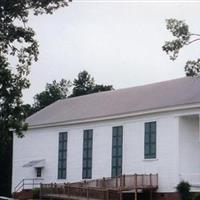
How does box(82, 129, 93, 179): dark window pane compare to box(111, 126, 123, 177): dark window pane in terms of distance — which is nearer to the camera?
box(111, 126, 123, 177): dark window pane

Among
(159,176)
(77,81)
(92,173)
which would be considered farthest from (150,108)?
(77,81)

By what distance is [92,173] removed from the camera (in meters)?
47.2

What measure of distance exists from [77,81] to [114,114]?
35647mm

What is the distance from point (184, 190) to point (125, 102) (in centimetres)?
1009

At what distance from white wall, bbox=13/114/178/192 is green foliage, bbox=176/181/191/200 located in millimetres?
952

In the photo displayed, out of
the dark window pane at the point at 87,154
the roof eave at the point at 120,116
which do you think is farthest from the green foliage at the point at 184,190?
the dark window pane at the point at 87,154

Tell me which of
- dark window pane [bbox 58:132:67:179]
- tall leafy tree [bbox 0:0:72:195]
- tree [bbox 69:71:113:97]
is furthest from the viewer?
tree [bbox 69:71:113:97]

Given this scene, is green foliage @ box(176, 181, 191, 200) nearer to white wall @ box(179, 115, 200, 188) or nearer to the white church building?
the white church building

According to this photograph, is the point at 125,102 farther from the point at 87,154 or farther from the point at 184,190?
the point at 184,190

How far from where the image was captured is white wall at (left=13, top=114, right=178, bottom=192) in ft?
136

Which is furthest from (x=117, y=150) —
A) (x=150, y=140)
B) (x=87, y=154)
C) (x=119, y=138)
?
(x=150, y=140)

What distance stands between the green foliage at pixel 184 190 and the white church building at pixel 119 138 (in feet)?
1.64

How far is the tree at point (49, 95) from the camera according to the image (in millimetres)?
78438

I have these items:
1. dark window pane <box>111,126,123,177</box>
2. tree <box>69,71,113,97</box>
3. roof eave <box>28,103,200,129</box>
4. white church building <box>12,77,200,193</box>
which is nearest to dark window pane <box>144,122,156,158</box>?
white church building <box>12,77,200,193</box>
